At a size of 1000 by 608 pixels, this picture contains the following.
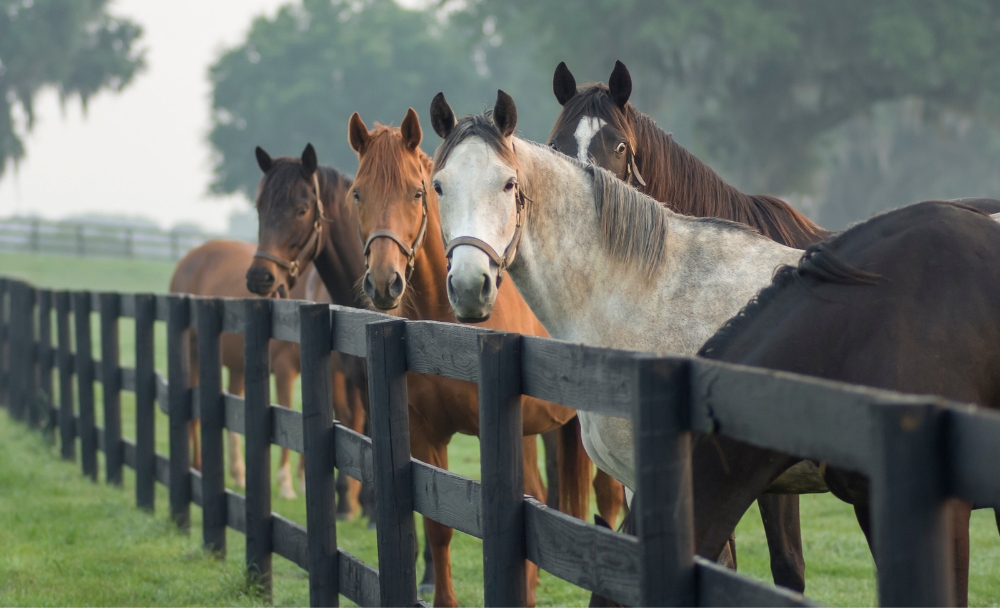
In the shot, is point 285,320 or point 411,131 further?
point 411,131

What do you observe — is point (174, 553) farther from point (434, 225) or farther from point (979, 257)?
point (979, 257)

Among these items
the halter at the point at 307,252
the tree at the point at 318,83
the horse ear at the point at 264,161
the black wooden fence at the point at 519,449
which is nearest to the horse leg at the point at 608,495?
the black wooden fence at the point at 519,449

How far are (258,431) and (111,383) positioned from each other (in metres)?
3.32

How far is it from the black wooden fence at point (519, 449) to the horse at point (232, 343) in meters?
1.65

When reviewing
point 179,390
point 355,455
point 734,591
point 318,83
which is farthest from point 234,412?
point 318,83

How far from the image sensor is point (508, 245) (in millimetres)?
3316

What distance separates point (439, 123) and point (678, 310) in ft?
3.79

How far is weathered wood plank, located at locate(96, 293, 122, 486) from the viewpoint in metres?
7.39

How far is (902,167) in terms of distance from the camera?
111 feet

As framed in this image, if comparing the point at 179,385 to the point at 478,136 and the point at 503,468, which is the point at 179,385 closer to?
the point at 478,136

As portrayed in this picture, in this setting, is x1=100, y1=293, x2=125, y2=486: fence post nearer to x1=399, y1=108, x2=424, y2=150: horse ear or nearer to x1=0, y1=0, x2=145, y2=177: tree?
x1=399, y1=108, x2=424, y2=150: horse ear

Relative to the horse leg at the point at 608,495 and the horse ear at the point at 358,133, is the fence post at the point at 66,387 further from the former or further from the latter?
the horse leg at the point at 608,495

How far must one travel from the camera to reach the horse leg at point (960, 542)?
246 centimetres

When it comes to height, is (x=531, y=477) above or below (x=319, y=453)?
below
